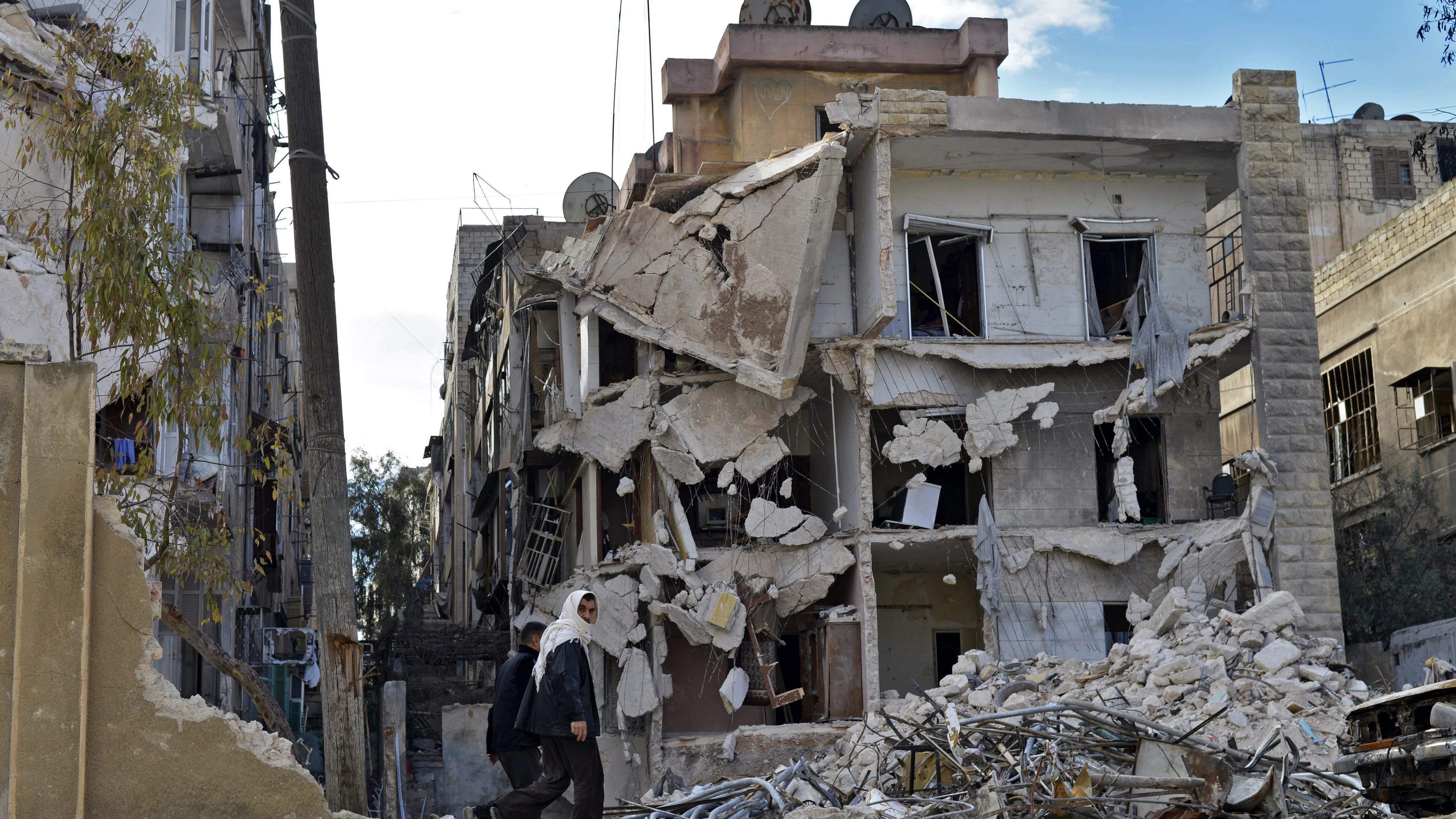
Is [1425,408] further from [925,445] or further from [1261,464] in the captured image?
[925,445]

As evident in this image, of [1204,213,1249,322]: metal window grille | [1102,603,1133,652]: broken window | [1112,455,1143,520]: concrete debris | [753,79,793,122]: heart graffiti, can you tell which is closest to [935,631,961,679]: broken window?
[1102,603,1133,652]: broken window

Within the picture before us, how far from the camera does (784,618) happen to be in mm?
23297

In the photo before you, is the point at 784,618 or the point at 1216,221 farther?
the point at 1216,221

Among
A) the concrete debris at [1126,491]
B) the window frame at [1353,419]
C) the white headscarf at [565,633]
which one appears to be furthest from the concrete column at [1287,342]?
the white headscarf at [565,633]

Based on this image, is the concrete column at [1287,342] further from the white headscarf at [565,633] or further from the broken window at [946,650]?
the white headscarf at [565,633]

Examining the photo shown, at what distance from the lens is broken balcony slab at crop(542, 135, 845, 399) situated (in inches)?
871

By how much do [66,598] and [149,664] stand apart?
58 cm

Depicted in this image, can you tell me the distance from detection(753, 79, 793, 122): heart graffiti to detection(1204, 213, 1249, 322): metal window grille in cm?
797

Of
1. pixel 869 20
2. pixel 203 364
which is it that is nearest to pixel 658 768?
pixel 203 364

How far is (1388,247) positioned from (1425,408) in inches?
131

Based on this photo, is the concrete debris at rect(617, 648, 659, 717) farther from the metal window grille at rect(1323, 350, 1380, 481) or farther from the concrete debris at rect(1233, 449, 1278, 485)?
the metal window grille at rect(1323, 350, 1380, 481)

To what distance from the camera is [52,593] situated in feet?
27.4

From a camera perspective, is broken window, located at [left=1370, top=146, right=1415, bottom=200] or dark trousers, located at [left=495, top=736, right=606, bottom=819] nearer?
dark trousers, located at [left=495, top=736, right=606, bottom=819]

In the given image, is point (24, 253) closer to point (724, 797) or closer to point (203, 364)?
point (203, 364)
